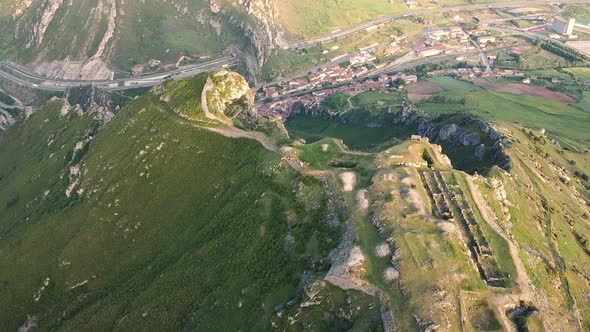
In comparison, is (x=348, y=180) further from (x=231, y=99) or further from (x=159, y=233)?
(x=231, y=99)

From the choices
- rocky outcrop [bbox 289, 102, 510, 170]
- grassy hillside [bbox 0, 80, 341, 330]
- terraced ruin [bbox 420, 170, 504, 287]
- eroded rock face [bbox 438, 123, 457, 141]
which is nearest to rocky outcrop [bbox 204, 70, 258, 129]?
grassy hillside [bbox 0, 80, 341, 330]

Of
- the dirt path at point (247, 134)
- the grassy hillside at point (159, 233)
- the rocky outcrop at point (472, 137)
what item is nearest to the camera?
the grassy hillside at point (159, 233)

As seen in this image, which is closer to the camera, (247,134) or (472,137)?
(247,134)

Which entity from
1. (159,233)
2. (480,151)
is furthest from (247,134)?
(480,151)

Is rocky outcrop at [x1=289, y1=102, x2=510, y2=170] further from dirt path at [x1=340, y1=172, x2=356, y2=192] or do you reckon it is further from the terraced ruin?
dirt path at [x1=340, y1=172, x2=356, y2=192]

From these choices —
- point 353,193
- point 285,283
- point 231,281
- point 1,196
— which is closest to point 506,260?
point 353,193

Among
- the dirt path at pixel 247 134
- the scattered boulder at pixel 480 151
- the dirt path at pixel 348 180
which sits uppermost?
the dirt path at pixel 348 180

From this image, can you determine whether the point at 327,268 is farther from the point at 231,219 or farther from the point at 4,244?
the point at 4,244

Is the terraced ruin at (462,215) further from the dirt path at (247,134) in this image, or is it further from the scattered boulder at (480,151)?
the scattered boulder at (480,151)

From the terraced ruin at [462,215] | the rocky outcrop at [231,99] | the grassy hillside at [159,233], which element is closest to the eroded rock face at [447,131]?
the rocky outcrop at [231,99]
